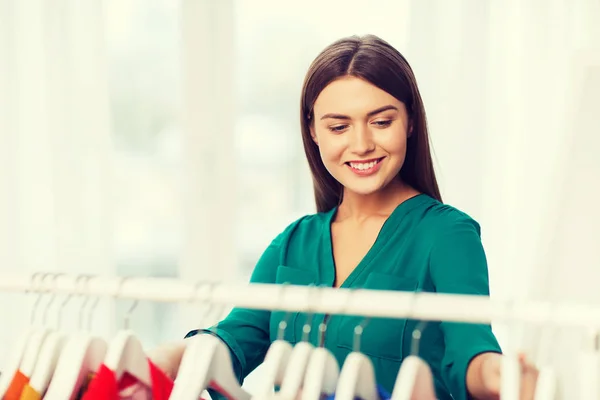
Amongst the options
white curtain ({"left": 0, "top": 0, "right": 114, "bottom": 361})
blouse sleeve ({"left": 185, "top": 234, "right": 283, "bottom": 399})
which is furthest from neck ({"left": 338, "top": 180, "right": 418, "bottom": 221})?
white curtain ({"left": 0, "top": 0, "right": 114, "bottom": 361})

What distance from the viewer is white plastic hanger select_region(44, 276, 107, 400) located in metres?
0.84

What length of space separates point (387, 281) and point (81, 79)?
143cm

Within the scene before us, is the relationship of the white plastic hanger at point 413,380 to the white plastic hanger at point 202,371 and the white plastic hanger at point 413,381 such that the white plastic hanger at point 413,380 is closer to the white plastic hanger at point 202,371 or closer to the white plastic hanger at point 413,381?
the white plastic hanger at point 413,381

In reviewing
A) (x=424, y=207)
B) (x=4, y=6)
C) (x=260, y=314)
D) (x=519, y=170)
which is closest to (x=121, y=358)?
(x=260, y=314)

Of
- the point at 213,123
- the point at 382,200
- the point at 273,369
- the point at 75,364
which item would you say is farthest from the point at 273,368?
the point at 213,123

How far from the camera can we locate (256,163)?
2297 mm

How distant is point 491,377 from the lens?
0.81 meters

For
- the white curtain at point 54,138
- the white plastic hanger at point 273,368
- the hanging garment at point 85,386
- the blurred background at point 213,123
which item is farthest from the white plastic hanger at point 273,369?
the white curtain at point 54,138

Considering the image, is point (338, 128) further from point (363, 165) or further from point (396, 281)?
point (396, 281)

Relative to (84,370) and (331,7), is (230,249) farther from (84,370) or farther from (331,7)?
(84,370)

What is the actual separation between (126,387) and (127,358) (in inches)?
1.5

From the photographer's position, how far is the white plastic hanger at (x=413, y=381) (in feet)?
2.37

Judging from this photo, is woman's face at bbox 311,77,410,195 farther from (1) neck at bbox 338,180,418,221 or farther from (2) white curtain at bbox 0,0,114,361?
(2) white curtain at bbox 0,0,114,361

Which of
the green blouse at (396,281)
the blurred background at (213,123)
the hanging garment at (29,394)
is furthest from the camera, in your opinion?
the blurred background at (213,123)
